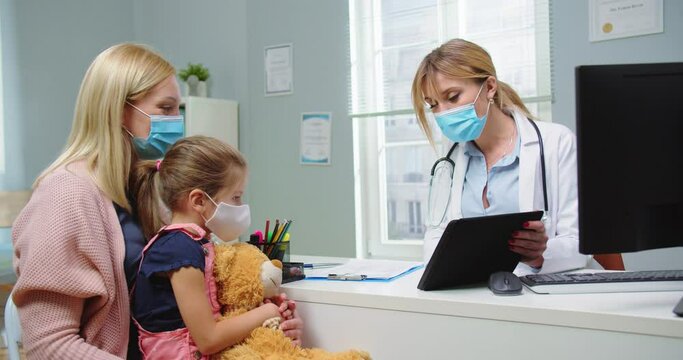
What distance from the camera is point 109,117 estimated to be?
4.17 feet

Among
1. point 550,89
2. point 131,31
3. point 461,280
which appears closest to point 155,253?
point 461,280

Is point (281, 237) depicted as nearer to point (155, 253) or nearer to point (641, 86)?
point (155, 253)

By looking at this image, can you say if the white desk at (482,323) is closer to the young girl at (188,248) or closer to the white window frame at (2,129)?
the young girl at (188,248)

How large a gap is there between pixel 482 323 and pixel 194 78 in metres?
2.88

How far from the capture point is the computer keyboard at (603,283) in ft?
3.64

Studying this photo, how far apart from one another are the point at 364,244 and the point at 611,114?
2.38 m

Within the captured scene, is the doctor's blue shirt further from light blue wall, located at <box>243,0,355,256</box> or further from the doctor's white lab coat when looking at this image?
light blue wall, located at <box>243,0,355,256</box>

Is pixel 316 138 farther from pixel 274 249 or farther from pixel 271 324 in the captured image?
pixel 271 324

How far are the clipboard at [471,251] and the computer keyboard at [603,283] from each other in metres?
0.08

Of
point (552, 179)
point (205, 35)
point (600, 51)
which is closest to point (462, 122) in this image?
point (552, 179)

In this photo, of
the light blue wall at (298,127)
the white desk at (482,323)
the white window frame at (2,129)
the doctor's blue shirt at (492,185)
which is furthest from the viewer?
the light blue wall at (298,127)

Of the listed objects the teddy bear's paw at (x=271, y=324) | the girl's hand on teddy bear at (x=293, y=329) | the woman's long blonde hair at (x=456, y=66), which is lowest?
the girl's hand on teddy bear at (x=293, y=329)

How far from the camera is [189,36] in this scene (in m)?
3.86

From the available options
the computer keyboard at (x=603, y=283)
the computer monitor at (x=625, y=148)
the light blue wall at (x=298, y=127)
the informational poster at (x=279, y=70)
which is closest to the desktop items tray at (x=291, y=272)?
the computer keyboard at (x=603, y=283)
